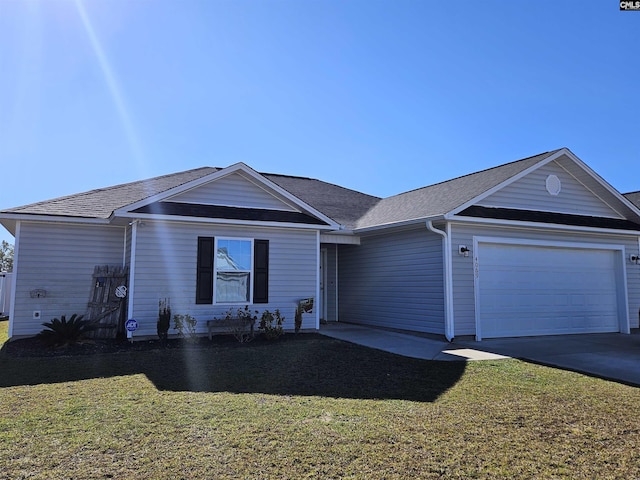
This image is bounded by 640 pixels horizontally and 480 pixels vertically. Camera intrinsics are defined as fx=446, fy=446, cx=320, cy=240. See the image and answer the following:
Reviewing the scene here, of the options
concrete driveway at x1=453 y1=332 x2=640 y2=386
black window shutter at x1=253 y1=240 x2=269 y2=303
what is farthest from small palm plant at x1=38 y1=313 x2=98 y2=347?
concrete driveway at x1=453 y1=332 x2=640 y2=386

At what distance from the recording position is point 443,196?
1202 cm

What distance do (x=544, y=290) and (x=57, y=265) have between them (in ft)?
39.4

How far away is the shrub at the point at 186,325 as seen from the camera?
372 inches

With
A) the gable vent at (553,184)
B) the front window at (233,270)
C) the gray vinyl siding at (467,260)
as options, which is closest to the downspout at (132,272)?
the front window at (233,270)

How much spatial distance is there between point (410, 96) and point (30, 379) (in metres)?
10.5

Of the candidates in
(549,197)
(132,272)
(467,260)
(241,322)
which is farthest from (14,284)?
(549,197)

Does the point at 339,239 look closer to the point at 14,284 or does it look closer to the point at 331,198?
the point at 331,198

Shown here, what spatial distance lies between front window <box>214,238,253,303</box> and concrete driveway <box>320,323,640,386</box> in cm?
241

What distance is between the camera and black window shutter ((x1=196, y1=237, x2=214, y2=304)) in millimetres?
9922

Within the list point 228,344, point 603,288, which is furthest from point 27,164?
point 603,288

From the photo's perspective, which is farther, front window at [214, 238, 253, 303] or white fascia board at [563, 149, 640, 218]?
white fascia board at [563, 149, 640, 218]

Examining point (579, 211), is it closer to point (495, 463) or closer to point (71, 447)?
point (495, 463)

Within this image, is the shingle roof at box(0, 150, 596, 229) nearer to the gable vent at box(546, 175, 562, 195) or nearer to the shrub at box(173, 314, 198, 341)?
the gable vent at box(546, 175, 562, 195)

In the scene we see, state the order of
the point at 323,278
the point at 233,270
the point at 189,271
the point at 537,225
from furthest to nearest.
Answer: the point at 323,278 < the point at 537,225 < the point at 233,270 < the point at 189,271
